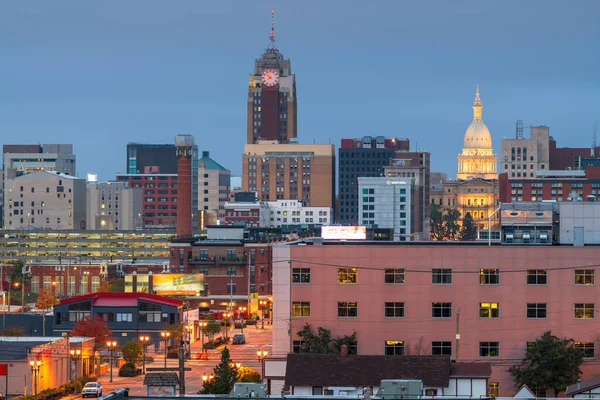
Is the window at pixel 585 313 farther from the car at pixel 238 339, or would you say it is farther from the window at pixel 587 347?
the car at pixel 238 339

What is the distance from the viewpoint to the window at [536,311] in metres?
96.7

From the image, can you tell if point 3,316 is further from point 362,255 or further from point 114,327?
point 362,255

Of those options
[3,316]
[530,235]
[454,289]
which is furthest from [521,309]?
[3,316]

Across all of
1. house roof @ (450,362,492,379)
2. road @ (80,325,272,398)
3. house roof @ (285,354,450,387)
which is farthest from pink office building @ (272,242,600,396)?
house roof @ (285,354,450,387)

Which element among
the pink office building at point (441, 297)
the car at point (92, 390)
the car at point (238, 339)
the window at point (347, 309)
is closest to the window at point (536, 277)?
the pink office building at point (441, 297)

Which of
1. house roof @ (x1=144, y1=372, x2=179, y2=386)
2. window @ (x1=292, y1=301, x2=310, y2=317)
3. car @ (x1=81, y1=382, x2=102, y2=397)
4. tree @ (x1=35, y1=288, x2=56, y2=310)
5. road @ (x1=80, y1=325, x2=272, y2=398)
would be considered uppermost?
window @ (x1=292, y1=301, x2=310, y2=317)

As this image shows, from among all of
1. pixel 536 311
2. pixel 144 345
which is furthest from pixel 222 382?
pixel 144 345

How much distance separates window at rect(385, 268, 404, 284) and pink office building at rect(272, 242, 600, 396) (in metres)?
0.05

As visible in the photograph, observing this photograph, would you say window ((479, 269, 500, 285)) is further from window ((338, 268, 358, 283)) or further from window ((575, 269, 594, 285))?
window ((338, 268, 358, 283))

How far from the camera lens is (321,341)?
3743 inches

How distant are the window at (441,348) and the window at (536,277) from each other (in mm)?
6618

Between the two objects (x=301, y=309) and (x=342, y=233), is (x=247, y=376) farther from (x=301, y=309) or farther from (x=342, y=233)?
(x=342, y=233)

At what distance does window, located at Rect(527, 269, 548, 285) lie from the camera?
Result: 96.7 m

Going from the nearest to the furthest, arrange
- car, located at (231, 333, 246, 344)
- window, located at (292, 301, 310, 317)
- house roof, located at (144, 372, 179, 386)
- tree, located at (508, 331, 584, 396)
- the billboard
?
house roof, located at (144, 372, 179, 386) < tree, located at (508, 331, 584, 396) < window, located at (292, 301, 310, 317) < the billboard < car, located at (231, 333, 246, 344)
